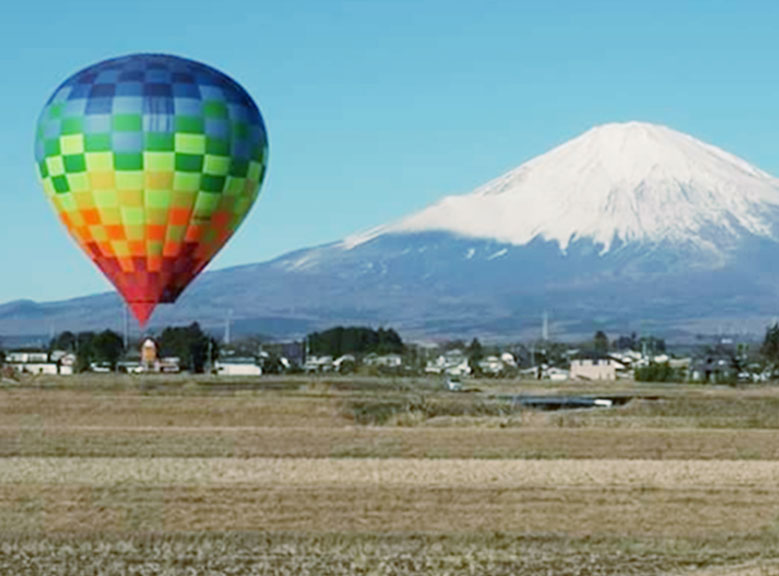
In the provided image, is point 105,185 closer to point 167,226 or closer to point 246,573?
point 167,226

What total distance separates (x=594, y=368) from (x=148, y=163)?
96.6 m

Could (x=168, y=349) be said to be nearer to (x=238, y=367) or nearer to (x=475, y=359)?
(x=238, y=367)

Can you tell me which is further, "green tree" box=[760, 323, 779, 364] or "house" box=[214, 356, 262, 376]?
"house" box=[214, 356, 262, 376]

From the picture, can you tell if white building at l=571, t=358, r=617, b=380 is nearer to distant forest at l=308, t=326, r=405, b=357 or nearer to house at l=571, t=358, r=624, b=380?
house at l=571, t=358, r=624, b=380

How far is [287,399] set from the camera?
57906 millimetres

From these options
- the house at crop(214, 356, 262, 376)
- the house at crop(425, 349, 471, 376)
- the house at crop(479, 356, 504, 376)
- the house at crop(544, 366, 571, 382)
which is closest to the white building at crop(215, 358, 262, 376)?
the house at crop(214, 356, 262, 376)

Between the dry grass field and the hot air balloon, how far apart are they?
14.1 feet

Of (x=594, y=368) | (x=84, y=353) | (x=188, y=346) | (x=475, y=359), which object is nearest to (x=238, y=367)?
(x=188, y=346)

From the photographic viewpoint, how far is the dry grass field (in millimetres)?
20656

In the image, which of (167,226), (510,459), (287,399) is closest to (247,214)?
(167,226)

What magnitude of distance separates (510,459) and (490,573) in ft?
48.1

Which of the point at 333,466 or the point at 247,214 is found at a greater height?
the point at 247,214

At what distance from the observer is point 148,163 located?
46.9 m

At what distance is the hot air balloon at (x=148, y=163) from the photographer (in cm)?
4700
